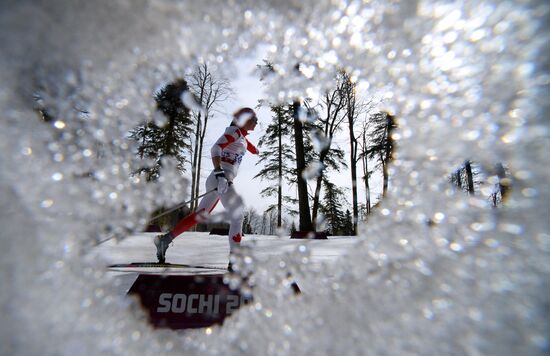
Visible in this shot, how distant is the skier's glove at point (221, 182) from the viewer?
2.81 metres

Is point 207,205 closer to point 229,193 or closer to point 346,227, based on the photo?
point 229,193

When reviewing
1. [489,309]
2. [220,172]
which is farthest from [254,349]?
[220,172]

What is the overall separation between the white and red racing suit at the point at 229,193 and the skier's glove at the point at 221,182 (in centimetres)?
5

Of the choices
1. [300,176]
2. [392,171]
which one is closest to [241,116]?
[392,171]

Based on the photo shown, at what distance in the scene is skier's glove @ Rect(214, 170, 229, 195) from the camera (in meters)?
2.81

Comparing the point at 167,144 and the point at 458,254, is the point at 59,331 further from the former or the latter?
the point at 167,144

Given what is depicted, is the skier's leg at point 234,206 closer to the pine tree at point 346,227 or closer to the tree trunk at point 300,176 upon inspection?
the tree trunk at point 300,176

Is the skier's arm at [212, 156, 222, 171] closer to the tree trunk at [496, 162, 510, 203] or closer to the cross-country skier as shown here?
the cross-country skier

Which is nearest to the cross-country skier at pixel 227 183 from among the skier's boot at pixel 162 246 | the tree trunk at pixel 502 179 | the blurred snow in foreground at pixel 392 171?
the skier's boot at pixel 162 246

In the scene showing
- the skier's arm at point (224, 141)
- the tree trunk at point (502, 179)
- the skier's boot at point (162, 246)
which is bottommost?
the skier's boot at point (162, 246)

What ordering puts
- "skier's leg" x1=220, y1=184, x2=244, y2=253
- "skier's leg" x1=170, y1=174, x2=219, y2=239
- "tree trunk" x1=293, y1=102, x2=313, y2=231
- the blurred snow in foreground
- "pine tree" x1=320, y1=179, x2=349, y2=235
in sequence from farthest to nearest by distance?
"pine tree" x1=320, y1=179, x2=349, y2=235, "tree trunk" x1=293, y1=102, x2=313, y2=231, "skier's leg" x1=170, y1=174, x2=219, y2=239, "skier's leg" x1=220, y1=184, x2=244, y2=253, the blurred snow in foreground

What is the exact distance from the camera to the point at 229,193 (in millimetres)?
2877

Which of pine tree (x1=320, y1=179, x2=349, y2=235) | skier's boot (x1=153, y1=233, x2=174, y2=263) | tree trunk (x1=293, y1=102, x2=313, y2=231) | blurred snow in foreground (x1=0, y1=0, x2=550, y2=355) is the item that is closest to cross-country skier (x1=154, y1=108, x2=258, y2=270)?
skier's boot (x1=153, y1=233, x2=174, y2=263)

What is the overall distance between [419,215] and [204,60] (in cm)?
62
